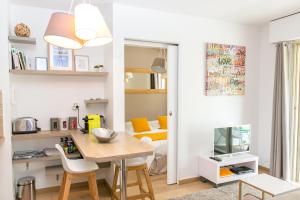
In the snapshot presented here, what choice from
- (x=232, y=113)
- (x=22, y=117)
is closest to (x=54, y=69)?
(x=22, y=117)

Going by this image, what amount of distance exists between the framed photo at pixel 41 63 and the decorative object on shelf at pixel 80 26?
1.42 meters

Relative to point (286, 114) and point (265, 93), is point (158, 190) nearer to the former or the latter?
point (286, 114)

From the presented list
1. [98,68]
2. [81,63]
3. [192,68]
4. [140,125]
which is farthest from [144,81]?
[81,63]

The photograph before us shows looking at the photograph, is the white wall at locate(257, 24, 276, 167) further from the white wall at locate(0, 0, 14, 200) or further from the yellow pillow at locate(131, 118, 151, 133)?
the white wall at locate(0, 0, 14, 200)

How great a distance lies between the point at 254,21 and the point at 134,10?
6.66 ft

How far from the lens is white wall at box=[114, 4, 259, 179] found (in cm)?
295

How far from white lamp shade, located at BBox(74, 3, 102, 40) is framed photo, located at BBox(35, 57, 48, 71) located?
167 cm

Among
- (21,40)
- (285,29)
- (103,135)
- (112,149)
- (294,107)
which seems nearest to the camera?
(112,149)

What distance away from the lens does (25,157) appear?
8.84 feet

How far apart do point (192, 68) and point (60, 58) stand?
1887 mm

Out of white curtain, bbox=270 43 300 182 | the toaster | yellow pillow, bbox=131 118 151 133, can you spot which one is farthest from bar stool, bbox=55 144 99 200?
white curtain, bbox=270 43 300 182

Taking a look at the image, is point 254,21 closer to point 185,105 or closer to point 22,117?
point 185,105

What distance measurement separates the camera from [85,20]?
1.43 metres

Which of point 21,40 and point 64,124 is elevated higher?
point 21,40
